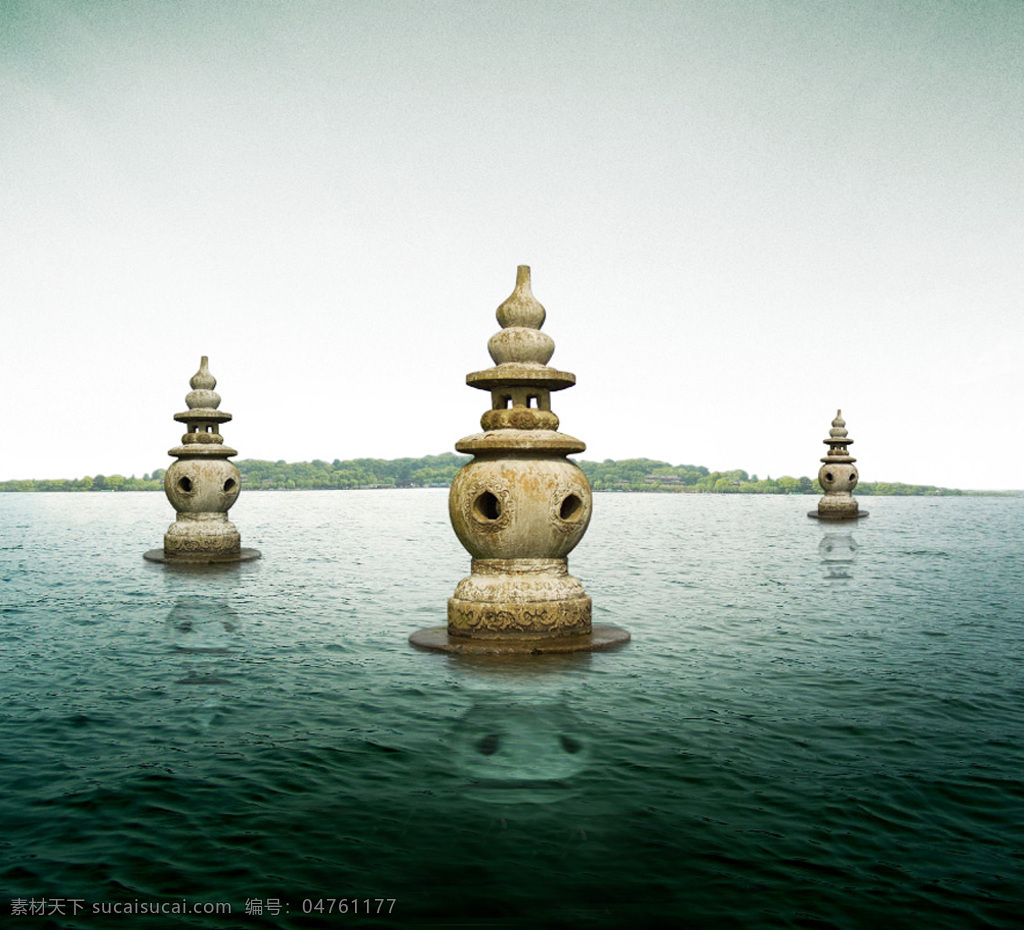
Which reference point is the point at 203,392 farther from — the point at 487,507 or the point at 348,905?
the point at 348,905

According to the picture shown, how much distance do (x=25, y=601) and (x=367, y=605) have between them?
7160 mm

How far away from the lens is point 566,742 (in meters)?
8.12

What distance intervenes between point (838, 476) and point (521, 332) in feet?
131

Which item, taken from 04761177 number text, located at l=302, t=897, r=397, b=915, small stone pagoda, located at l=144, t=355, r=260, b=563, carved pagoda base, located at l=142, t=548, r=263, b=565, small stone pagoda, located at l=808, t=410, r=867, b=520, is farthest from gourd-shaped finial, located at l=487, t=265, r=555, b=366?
small stone pagoda, located at l=808, t=410, r=867, b=520

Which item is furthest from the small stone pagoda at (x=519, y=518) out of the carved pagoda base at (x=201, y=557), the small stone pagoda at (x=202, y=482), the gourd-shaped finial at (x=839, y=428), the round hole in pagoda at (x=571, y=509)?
the gourd-shaped finial at (x=839, y=428)

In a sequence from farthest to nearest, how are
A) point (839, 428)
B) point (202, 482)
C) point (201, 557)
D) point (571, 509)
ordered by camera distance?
point (839, 428)
point (201, 557)
point (202, 482)
point (571, 509)

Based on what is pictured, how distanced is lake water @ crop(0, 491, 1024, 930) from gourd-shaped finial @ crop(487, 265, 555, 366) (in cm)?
415

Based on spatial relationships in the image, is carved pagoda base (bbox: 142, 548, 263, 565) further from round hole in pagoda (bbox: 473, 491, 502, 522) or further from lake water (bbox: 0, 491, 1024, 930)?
round hole in pagoda (bbox: 473, 491, 502, 522)

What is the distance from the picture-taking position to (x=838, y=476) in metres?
49.0

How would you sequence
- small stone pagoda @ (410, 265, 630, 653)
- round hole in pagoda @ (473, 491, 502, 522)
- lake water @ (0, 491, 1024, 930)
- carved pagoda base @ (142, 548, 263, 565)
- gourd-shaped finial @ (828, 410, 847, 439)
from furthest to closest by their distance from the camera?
gourd-shaped finial @ (828, 410, 847, 439) → carved pagoda base @ (142, 548, 263, 565) → round hole in pagoda @ (473, 491, 502, 522) → small stone pagoda @ (410, 265, 630, 653) → lake water @ (0, 491, 1024, 930)

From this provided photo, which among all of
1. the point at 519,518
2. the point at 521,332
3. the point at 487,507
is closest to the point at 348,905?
the point at 519,518

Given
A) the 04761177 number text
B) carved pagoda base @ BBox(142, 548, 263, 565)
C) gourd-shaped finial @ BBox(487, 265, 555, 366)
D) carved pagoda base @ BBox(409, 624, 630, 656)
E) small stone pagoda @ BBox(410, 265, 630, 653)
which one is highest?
gourd-shaped finial @ BBox(487, 265, 555, 366)

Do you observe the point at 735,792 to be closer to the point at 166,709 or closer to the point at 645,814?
the point at 645,814

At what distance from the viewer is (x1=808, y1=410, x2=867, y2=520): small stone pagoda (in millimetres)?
46812
